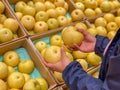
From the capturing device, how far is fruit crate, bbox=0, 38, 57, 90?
1563 mm

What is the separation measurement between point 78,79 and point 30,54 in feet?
2.09

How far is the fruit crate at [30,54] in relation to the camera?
1563 mm

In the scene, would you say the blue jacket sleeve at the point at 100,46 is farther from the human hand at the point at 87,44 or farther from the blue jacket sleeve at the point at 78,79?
the blue jacket sleeve at the point at 78,79

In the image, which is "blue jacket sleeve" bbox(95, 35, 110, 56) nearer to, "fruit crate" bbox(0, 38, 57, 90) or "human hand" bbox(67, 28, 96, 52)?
"human hand" bbox(67, 28, 96, 52)

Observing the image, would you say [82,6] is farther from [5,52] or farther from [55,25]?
[5,52]

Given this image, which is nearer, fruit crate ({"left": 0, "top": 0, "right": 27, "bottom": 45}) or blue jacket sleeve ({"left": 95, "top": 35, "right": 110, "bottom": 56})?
blue jacket sleeve ({"left": 95, "top": 35, "right": 110, "bottom": 56})

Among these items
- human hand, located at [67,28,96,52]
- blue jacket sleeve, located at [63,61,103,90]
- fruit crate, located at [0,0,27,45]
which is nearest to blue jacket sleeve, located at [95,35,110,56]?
human hand, located at [67,28,96,52]

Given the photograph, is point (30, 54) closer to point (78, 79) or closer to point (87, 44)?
point (87, 44)

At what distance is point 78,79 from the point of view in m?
1.16

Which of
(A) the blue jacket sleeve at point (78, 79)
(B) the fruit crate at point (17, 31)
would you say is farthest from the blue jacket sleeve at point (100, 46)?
(B) the fruit crate at point (17, 31)

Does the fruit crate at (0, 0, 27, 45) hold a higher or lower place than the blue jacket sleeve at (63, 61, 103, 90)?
higher

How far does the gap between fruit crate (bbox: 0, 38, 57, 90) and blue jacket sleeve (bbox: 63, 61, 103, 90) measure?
0.31m

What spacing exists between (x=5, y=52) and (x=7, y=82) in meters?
0.27

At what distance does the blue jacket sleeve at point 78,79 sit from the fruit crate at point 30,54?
12.2 inches
